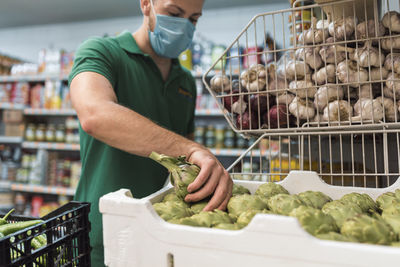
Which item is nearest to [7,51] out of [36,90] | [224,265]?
[36,90]

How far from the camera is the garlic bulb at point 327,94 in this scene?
993 millimetres

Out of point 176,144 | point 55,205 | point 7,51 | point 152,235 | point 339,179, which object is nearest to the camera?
point 152,235

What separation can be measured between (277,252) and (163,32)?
4.51ft

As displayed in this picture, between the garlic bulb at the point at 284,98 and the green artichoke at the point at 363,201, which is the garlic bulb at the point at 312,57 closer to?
the garlic bulb at the point at 284,98

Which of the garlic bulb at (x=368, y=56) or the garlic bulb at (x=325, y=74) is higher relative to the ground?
the garlic bulb at (x=368, y=56)

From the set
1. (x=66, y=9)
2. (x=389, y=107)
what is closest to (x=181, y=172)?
(x=389, y=107)

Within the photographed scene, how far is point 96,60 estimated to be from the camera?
143cm

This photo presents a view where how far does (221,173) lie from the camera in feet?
2.84

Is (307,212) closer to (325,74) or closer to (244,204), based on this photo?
(244,204)

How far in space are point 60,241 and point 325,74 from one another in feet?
2.79

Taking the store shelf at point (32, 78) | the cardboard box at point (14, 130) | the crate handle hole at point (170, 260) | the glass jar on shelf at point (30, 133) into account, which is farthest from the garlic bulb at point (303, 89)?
the cardboard box at point (14, 130)

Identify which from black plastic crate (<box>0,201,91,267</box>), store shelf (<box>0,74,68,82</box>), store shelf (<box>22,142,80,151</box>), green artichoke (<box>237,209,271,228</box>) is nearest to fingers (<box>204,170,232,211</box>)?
green artichoke (<box>237,209,271,228</box>)

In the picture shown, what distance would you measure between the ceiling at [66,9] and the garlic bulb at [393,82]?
355 centimetres

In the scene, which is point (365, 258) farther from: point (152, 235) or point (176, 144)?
point (176, 144)
